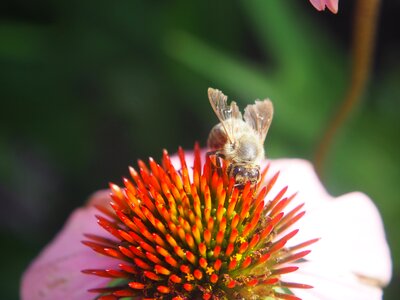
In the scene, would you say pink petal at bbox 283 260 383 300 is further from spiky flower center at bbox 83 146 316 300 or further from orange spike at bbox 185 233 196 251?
orange spike at bbox 185 233 196 251

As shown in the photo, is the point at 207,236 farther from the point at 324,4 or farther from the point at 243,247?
the point at 324,4

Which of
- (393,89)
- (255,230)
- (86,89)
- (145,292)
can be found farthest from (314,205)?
(86,89)

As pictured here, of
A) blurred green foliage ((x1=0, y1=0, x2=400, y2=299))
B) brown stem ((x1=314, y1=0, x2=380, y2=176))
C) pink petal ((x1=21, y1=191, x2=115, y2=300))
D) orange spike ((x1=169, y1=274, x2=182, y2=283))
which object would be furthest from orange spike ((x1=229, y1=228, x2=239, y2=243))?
blurred green foliage ((x1=0, y1=0, x2=400, y2=299))

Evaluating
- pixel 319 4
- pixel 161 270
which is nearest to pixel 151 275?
pixel 161 270

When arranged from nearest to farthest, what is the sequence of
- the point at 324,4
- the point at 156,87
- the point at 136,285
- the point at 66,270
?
the point at 324,4, the point at 136,285, the point at 66,270, the point at 156,87

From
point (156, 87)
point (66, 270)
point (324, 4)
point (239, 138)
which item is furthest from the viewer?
point (156, 87)

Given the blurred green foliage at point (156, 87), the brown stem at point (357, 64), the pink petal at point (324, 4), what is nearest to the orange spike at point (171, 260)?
the pink petal at point (324, 4)

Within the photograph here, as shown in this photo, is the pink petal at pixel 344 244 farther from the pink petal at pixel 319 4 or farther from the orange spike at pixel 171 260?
the pink petal at pixel 319 4

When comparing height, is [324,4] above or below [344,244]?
above
